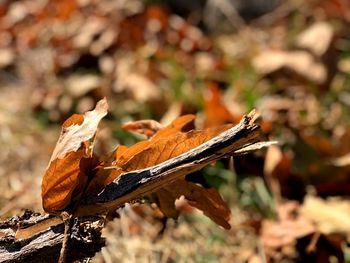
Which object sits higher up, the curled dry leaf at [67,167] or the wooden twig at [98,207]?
the curled dry leaf at [67,167]

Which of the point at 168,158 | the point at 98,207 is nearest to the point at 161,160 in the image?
the point at 168,158

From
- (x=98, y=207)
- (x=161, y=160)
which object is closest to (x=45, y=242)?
(x=98, y=207)

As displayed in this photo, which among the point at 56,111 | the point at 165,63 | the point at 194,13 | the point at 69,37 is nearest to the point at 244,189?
the point at 56,111

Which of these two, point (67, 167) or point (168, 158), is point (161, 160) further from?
point (67, 167)

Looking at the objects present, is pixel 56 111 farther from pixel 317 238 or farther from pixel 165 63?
pixel 317 238

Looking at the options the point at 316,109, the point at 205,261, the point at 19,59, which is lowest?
the point at 316,109

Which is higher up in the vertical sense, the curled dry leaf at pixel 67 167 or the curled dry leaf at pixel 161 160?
the curled dry leaf at pixel 67 167

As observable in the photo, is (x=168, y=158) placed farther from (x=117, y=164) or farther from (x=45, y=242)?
(x=45, y=242)

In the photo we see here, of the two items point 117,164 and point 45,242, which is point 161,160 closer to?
point 117,164

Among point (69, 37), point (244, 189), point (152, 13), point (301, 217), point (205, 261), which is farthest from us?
point (152, 13)
